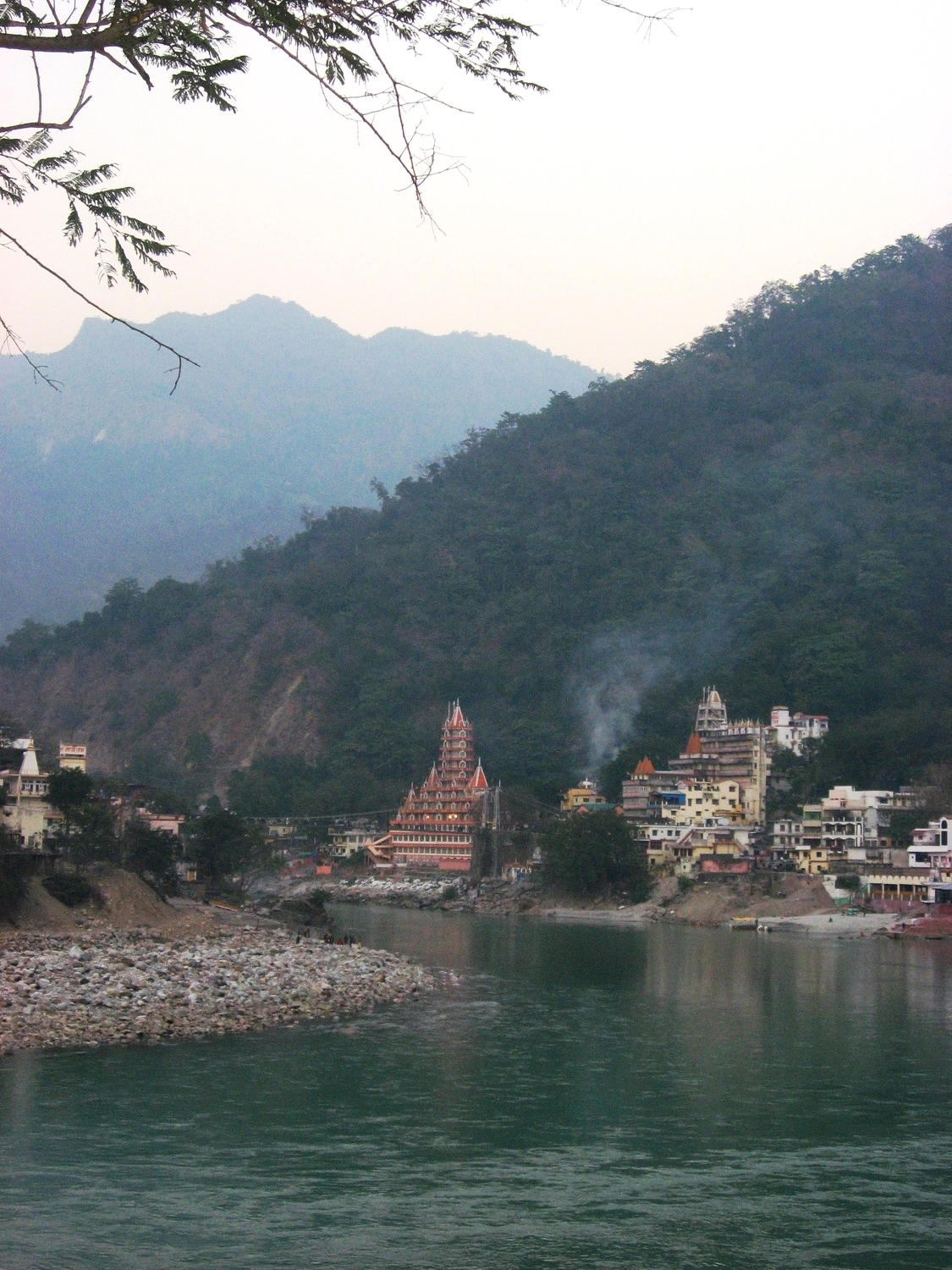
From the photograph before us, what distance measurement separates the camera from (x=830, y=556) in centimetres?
7538

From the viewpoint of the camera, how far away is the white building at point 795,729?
58.7 meters

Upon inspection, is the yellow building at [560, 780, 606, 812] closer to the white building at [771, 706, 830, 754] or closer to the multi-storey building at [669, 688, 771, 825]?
the multi-storey building at [669, 688, 771, 825]

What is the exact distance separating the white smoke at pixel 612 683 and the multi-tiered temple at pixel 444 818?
6.55 metres

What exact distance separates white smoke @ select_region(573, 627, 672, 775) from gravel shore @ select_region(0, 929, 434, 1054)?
43806 millimetres

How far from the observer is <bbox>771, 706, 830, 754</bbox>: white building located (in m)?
58.7

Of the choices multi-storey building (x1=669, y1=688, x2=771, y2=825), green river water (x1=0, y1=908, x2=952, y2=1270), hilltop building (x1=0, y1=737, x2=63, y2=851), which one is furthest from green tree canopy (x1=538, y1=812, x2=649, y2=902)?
green river water (x1=0, y1=908, x2=952, y2=1270)

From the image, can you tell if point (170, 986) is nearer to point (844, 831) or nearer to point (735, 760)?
point (844, 831)

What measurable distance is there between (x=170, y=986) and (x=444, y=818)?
45.6 meters

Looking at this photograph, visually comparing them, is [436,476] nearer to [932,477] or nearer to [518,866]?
[932,477]

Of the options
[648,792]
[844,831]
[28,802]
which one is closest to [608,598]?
[648,792]

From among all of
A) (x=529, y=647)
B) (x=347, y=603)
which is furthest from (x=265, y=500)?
(x=529, y=647)

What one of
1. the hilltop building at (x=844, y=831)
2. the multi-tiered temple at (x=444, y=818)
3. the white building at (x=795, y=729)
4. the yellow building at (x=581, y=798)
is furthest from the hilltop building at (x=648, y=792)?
the multi-tiered temple at (x=444, y=818)

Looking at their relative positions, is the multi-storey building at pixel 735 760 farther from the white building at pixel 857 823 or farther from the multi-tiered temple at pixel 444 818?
the multi-tiered temple at pixel 444 818

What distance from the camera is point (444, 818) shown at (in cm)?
6550
